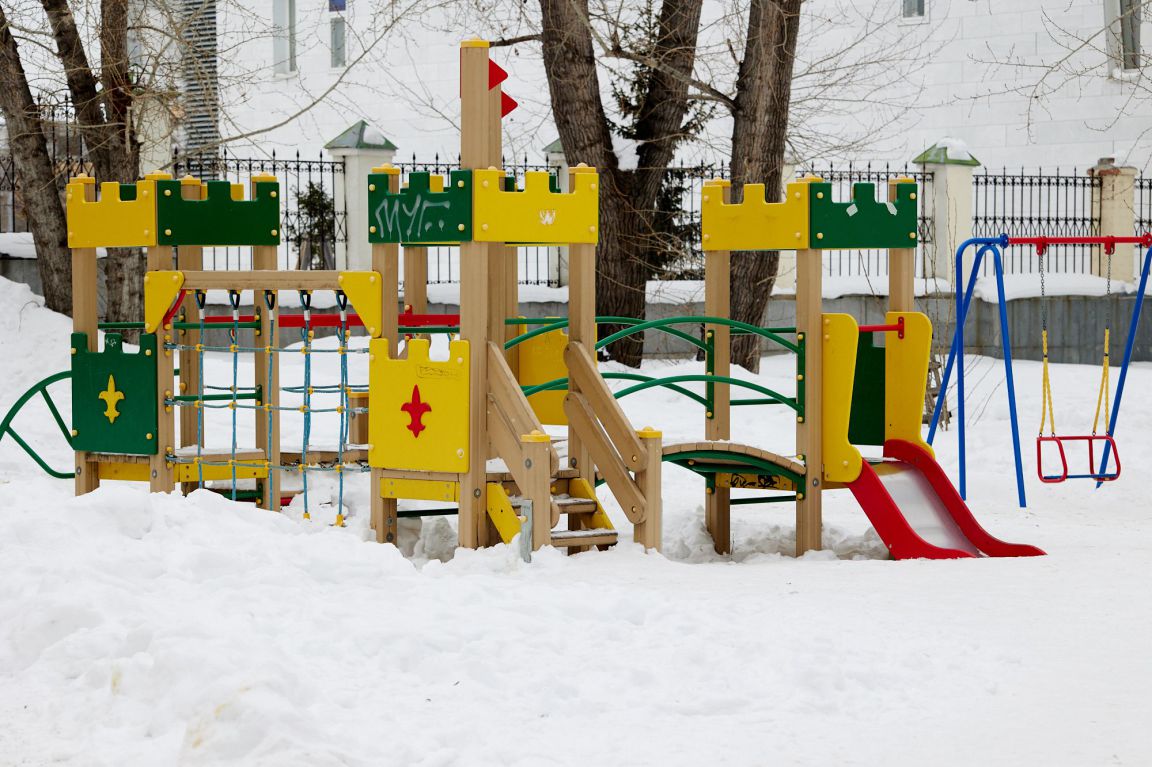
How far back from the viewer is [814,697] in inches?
204

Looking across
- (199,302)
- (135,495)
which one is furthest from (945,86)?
(135,495)

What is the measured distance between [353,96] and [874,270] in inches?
365

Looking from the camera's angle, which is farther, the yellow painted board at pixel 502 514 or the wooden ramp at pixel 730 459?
the wooden ramp at pixel 730 459

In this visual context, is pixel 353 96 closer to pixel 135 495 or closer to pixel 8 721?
pixel 135 495

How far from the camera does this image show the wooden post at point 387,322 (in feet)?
26.6

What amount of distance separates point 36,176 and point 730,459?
365 inches

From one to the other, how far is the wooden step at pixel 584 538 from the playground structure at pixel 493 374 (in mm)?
11

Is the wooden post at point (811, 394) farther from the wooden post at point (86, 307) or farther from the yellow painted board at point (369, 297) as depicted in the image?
the wooden post at point (86, 307)

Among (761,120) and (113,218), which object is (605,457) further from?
(761,120)

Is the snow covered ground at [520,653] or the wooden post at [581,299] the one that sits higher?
the wooden post at [581,299]

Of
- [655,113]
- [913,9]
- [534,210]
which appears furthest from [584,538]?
[913,9]

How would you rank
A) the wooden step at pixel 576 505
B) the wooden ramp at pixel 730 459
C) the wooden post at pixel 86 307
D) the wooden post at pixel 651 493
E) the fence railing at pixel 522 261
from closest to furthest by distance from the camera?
the wooden post at pixel 651 493 → the wooden step at pixel 576 505 → the wooden ramp at pixel 730 459 → the wooden post at pixel 86 307 → the fence railing at pixel 522 261

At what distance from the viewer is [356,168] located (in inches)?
746

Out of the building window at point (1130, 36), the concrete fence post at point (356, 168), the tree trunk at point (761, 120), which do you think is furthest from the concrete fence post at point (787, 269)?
the concrete fence post at point (356, 168)
